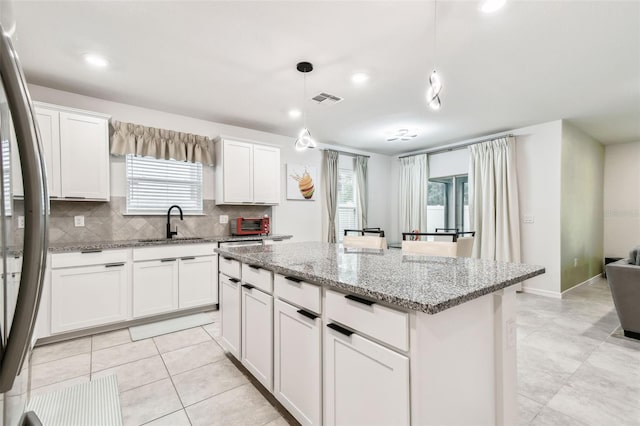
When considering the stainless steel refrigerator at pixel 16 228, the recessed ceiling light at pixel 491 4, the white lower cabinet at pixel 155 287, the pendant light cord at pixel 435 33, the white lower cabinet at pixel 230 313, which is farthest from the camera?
the white lower cabinet at pixel 155 287

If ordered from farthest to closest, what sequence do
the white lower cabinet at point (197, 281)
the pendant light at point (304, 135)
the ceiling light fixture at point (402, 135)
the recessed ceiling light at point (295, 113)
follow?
the ceiling light fixture at point (402, 135)
the recessed ceiling light at point (295, 113)
the white lower cabinet at point (197, 281)
the pendant light at point (304, 135)

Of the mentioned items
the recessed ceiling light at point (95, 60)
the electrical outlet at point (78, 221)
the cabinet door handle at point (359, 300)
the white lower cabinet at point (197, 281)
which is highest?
the recessed ceiling light at point (95, 60)

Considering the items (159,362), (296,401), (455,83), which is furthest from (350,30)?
(159,362)

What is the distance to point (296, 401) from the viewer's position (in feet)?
5.32

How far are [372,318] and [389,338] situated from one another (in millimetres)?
98

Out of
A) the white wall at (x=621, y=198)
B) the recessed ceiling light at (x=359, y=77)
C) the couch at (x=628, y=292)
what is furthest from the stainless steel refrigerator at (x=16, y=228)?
the white wall at (x=621, y=198)

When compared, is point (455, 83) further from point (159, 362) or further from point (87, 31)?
point (159, 362)

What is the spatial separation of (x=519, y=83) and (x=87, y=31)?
12.7 ft

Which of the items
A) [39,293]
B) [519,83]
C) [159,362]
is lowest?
[159,362]

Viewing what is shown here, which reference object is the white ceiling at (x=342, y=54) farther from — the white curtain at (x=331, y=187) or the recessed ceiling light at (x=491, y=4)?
the white curtain at (x=331, y=187)

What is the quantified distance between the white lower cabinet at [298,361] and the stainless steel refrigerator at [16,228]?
107 centimetres

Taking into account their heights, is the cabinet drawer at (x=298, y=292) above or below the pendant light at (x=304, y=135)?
below

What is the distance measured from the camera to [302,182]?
5.26 m

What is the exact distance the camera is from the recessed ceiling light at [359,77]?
9.45ft
